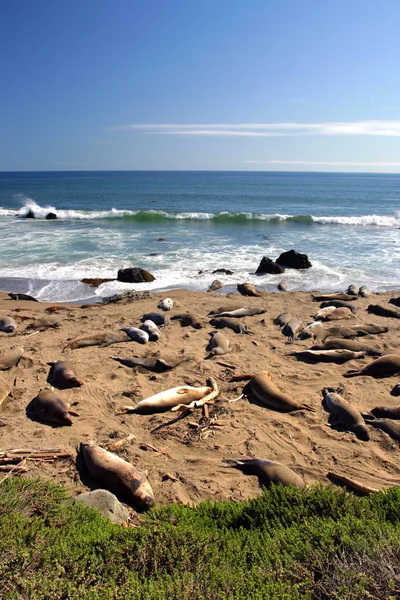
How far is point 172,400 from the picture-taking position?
6176 mm

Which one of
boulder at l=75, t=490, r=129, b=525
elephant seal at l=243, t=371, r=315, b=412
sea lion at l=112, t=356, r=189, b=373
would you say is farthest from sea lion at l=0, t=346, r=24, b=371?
elephant seal at l=243, t=371, r=315, b=412

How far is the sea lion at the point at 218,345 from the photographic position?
8070 mm

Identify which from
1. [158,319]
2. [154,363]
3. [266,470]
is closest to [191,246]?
[158,319]

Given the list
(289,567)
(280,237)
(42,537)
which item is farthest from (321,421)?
(280,237)

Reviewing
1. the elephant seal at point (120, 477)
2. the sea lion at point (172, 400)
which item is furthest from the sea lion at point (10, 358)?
the elephant seal at point (120, 477)

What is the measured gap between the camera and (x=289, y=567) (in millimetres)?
3006

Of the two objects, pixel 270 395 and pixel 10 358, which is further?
pixel 10 358

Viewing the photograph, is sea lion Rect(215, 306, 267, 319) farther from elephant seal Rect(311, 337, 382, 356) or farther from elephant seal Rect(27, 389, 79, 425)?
elephant seal Rect(27, 389, 79, 425)

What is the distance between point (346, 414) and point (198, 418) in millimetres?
2004

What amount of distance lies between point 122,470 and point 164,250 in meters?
16.6

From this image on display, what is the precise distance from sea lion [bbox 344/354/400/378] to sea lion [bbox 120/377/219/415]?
8.48ft

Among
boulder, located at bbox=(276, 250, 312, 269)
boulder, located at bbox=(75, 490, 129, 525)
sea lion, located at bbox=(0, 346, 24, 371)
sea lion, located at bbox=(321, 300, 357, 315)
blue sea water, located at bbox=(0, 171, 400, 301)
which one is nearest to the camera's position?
boulder, located at bbox=(75, 490, 129, 525)

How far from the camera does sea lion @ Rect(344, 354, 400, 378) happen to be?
7.32 metres

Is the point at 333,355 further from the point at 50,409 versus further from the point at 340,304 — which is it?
the point at 50,409
